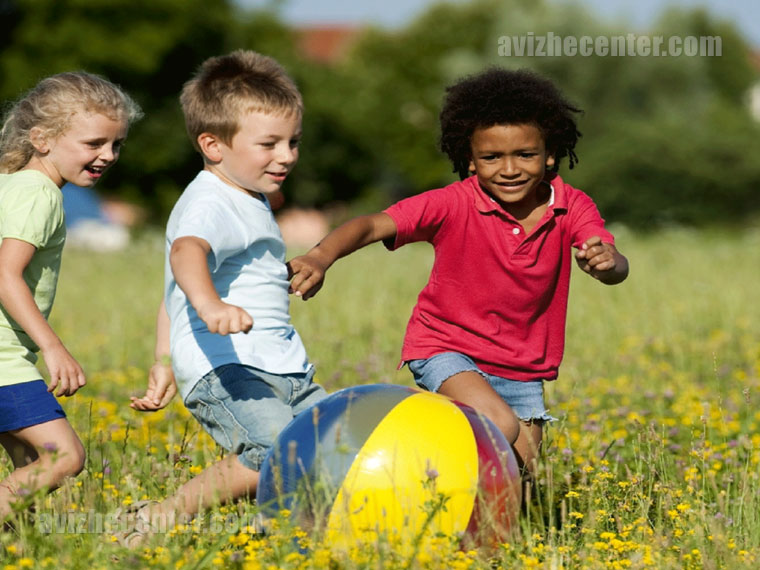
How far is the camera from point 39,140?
4.50 m

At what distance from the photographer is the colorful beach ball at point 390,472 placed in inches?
149

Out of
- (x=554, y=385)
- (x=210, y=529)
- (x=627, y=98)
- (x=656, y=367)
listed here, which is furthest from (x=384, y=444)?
(x=627, y=98)

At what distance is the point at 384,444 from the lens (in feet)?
12.8

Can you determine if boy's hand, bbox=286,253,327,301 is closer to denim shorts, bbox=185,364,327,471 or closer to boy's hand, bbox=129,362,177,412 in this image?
denim shorts, bbox=185,364,327,471

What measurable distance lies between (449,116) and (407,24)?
205ft

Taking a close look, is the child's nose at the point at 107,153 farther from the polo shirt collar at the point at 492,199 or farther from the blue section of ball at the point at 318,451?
the polo shirt collar at the point at 492,199

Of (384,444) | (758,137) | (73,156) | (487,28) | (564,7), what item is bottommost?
(384,444)

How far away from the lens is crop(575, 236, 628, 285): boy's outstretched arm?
181 inches

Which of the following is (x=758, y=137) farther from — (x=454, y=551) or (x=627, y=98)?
(x=454, y=551)

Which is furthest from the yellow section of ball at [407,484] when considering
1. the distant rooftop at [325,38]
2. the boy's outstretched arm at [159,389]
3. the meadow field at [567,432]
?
the distant rooftop at [325,38]

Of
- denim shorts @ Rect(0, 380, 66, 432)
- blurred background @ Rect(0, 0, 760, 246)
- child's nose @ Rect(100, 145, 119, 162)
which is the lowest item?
denim shorts @ Rect(0, 380, 66, 432)

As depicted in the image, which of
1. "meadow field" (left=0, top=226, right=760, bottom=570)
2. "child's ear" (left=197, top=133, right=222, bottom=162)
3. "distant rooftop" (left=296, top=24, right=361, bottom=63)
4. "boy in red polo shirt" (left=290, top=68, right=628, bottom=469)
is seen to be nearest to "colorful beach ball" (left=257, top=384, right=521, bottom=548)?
"meadow field" (left=0, top=226, right=760, bottom=570)

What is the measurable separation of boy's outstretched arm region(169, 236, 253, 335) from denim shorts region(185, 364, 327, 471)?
461 mm

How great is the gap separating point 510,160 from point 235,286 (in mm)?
1438
